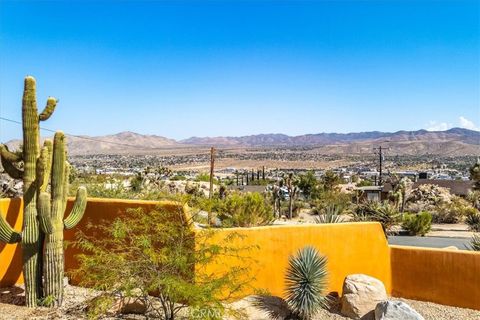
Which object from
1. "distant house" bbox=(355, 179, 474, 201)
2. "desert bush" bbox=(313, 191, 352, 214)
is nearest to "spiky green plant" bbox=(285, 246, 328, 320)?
"desert bush" bbox=(313, 191, 352, 214)

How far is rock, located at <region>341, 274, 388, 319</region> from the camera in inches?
404

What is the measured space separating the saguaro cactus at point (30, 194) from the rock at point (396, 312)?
7.32m

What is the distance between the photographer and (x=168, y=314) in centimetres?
884

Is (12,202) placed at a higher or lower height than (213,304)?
higher

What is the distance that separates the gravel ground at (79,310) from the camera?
364 inches

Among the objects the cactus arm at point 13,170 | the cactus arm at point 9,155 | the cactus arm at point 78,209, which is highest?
the cactus arm at point 9,155

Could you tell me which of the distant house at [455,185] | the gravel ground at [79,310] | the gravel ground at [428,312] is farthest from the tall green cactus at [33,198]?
the distant house at [455,185]

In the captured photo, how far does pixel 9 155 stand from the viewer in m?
10.2

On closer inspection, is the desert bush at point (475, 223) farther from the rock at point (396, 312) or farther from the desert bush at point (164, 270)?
the desert bush at point (164, 270)

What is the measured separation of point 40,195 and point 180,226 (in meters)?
3.00

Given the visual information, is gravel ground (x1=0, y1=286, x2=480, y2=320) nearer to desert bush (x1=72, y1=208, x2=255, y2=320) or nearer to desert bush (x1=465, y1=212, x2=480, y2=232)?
desert bush (x1=72, y1=208, x2=255, y2=320)

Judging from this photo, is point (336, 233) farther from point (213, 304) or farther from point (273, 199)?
point (273, 199)

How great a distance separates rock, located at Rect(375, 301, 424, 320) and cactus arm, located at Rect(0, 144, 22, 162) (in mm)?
8555

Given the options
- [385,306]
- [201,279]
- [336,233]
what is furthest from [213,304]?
[336,233]
